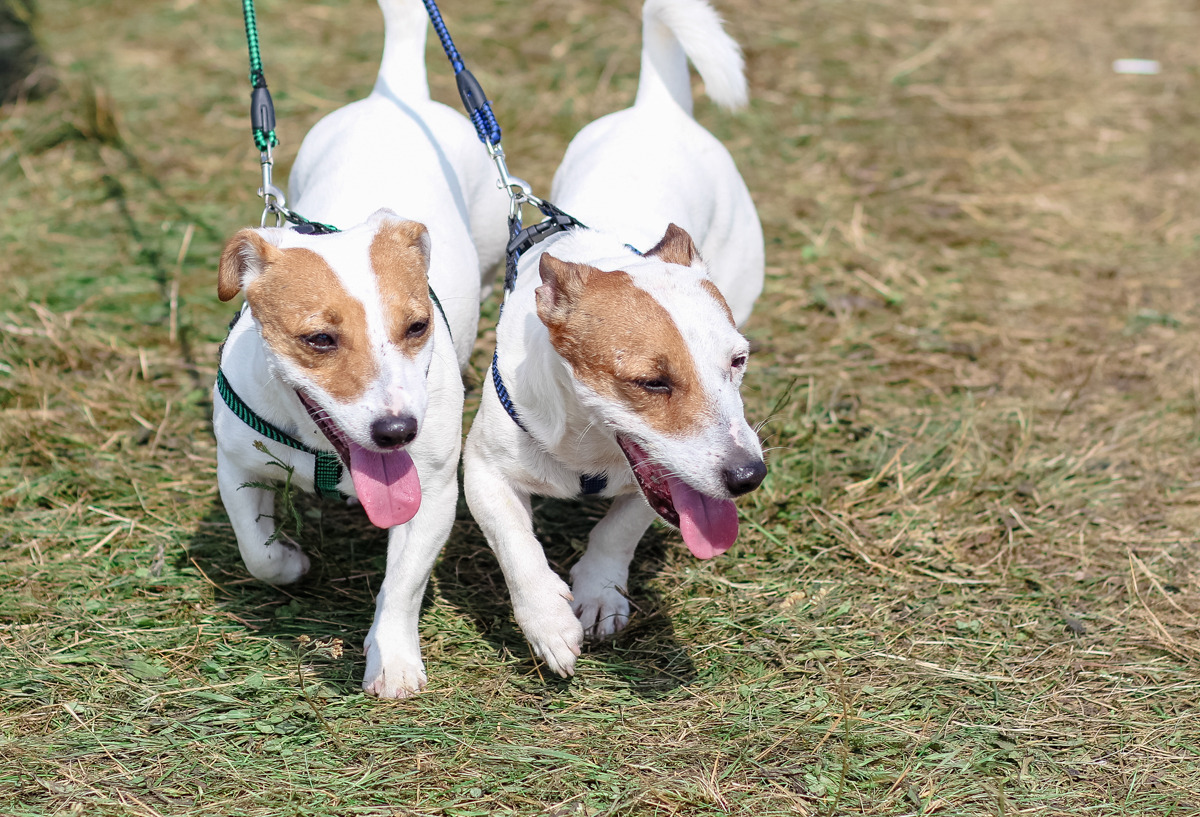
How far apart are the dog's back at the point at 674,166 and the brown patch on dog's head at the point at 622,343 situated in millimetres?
829

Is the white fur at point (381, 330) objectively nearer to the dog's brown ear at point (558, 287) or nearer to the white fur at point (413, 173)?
the white fur at point (413, 173)

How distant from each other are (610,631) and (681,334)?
131cm

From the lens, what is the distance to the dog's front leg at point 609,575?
4129 mm

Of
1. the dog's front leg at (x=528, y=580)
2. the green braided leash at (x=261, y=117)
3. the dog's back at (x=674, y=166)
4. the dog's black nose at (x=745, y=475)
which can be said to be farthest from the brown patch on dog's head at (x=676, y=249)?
the green braided leash at (x=261, y=117)

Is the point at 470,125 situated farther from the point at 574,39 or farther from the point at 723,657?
the point at 574,39

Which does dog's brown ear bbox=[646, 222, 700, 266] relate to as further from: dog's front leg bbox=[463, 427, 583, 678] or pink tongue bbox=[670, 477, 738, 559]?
dog's front leg bbox=[463, 427, 583, 678]

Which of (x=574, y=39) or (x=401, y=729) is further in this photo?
(x=574, y=39)

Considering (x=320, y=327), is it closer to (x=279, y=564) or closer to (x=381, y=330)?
(x=381, y=330)

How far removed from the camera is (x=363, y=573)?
4352mm

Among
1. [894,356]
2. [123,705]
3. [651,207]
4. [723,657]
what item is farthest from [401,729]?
[894,356]

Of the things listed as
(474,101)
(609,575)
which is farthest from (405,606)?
(474,101)

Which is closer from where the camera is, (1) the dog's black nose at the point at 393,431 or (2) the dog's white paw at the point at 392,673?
(1) the dog's black nose at the point at 393,431

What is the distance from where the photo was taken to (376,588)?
4328 millimetres

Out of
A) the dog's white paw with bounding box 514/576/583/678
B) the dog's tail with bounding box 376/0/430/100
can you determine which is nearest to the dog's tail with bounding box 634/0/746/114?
the dog's tail with bounding box 376/0/430/100
